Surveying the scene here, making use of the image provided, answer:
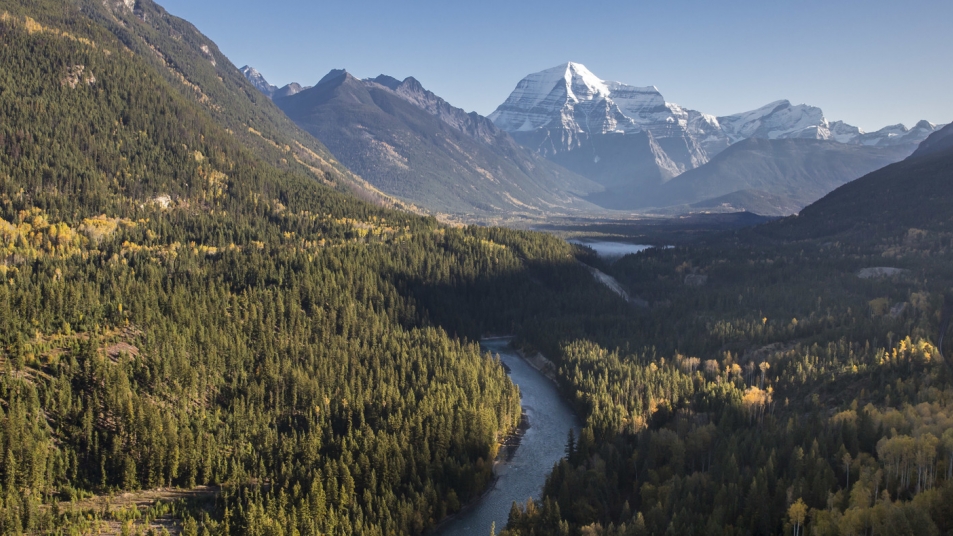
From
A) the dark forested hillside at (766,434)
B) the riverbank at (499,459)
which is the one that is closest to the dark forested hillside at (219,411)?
the riverbank at (499,459)

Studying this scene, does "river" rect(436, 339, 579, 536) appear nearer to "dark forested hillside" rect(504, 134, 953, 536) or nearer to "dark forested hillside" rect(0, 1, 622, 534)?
"dark forested hillside" rect(0, 1, 622, 534)

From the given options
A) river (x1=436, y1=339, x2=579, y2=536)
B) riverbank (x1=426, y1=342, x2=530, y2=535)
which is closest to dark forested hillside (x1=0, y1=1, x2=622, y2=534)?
riverbank (x1=426, y1=342, x2=530, y2=535)

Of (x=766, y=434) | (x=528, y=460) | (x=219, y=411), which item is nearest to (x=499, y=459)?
(x=528, y=460)

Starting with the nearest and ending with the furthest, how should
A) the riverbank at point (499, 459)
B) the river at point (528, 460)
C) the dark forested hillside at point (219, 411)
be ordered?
the dark forested hillside at point (219, 411) → the riverbank at point (499, 459) → the river at point (528, 460)

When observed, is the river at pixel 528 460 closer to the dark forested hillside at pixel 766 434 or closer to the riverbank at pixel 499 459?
the riverbank at pixel 499 459

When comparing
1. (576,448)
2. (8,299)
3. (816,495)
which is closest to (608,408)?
(576,448)

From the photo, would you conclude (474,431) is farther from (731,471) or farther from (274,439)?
(731,471)

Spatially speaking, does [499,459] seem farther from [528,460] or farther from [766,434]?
[766,434]

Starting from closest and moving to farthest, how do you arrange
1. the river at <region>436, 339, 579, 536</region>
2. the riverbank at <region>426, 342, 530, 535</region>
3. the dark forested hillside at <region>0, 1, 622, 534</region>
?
the dark forested hillside at <region>0, 1, 622, 534</region>
the riverbank at <region>426, 342, 530, 535</region>
the river at <region>436, 339, 579, 536</region>
